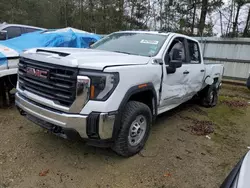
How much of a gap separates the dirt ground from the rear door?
3.05ft

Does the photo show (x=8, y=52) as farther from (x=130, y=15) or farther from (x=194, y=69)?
(x=130, y=15)

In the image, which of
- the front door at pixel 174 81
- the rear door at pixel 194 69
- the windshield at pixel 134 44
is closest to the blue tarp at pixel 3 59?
the windshield at pixel 134 44

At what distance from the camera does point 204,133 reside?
14.8 ft

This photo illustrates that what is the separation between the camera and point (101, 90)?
2590mm

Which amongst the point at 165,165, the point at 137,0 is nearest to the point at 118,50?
the point at 165,165

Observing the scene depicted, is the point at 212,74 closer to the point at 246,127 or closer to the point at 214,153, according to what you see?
the point at 246,127

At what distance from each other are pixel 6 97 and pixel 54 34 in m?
2.43

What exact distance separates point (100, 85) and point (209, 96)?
458 centimetres

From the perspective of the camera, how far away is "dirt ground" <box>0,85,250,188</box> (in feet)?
9.22

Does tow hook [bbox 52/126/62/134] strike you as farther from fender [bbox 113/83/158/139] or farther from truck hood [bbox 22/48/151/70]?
truck hood [bbox 22/48/151/70]

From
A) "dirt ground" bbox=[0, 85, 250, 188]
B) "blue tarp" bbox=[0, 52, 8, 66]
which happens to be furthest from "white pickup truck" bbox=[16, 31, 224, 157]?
"blue tarp" bbox=[0, 52, 8, 66]

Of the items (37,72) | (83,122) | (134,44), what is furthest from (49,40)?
(83,122)

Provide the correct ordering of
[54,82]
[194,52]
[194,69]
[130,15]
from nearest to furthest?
[54,82] → [194,69] → [194,52] → [130,15]

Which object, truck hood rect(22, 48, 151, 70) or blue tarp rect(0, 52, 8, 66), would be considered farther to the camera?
blue tarp rect(0, 52, 8, 66)
